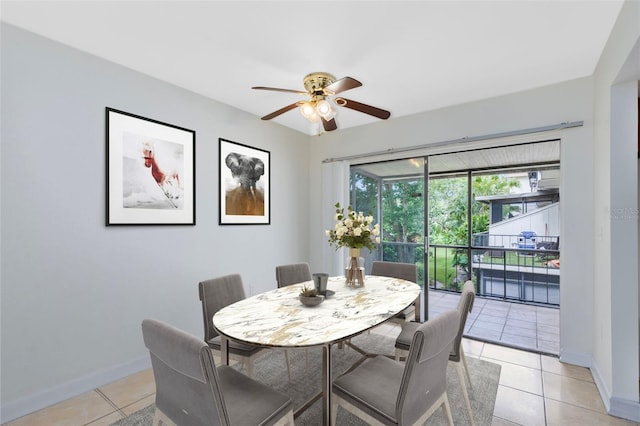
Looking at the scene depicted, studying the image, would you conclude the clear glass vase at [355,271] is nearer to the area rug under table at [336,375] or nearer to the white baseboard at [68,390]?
the area rug under table at [336,375]

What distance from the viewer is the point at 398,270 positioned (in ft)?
9.78

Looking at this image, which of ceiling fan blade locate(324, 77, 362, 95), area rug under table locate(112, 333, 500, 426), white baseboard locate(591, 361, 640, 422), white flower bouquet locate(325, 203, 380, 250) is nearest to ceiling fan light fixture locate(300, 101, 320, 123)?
ceiling fan blade locate(324, 77, 362, 95)

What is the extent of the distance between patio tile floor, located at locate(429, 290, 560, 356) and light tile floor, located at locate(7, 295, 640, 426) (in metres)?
0.47

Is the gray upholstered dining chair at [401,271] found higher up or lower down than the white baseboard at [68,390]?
higher up

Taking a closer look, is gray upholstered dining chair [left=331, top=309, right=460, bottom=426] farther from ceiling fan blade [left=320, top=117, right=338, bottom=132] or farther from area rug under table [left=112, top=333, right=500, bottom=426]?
ceiling fan blade [left=320, top=117, right=338, bottom=132]

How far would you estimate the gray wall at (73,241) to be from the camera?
1.92 meters

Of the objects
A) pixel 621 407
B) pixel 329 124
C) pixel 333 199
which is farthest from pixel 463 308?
→ pixel 333 199

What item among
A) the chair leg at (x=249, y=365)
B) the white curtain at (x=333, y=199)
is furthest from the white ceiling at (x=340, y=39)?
A: the chair leg at (x=249, y=365)

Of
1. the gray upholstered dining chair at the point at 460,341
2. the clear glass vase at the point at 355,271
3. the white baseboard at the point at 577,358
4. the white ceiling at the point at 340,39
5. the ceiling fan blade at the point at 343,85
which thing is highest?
the white ceiling at the point at 340,39

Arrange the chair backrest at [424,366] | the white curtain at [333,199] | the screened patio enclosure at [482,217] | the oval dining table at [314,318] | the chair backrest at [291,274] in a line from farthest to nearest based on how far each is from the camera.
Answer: the white curtain at [333,199] < the screened patio enclosure at [482,217] < the chair backrest at [291,274] < the oval dining table at [314,318] < the chair backrest at [424,366]

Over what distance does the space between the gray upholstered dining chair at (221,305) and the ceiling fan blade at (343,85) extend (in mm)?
1588

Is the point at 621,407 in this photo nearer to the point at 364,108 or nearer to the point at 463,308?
the point at 463,308

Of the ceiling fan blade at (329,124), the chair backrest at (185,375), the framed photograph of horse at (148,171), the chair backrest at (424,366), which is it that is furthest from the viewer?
the ceiling fan blade at (329,124)

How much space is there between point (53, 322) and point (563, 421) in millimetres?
3462
